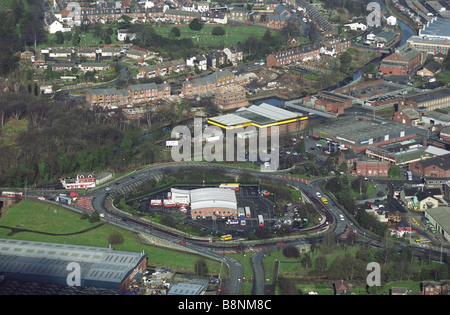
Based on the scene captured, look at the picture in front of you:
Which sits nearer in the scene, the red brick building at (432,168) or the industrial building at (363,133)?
the red brick building at (432,168)

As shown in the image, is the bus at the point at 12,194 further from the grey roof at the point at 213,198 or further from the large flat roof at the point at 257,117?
the large flat roof at the point at 257,117

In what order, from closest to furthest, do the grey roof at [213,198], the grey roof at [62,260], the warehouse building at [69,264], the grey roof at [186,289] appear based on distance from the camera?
1. the grey roof at [186,289]
2. the warehouse building at [69,264]
3. the grey roof at [62,260]
4. the grey roof at [213,198]

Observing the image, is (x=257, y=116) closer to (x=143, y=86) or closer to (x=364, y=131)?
(x=364, y=131)

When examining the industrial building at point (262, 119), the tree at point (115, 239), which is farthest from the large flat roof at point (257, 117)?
the tree at point (115, 239)

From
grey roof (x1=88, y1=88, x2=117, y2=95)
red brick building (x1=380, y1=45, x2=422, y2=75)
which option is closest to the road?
grey roof (x1=88, y1=88, x2=117, y2=95)

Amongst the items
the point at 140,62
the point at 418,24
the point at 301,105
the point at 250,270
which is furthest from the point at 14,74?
the point at 418,24

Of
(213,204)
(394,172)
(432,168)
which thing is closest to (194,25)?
(394,172)
